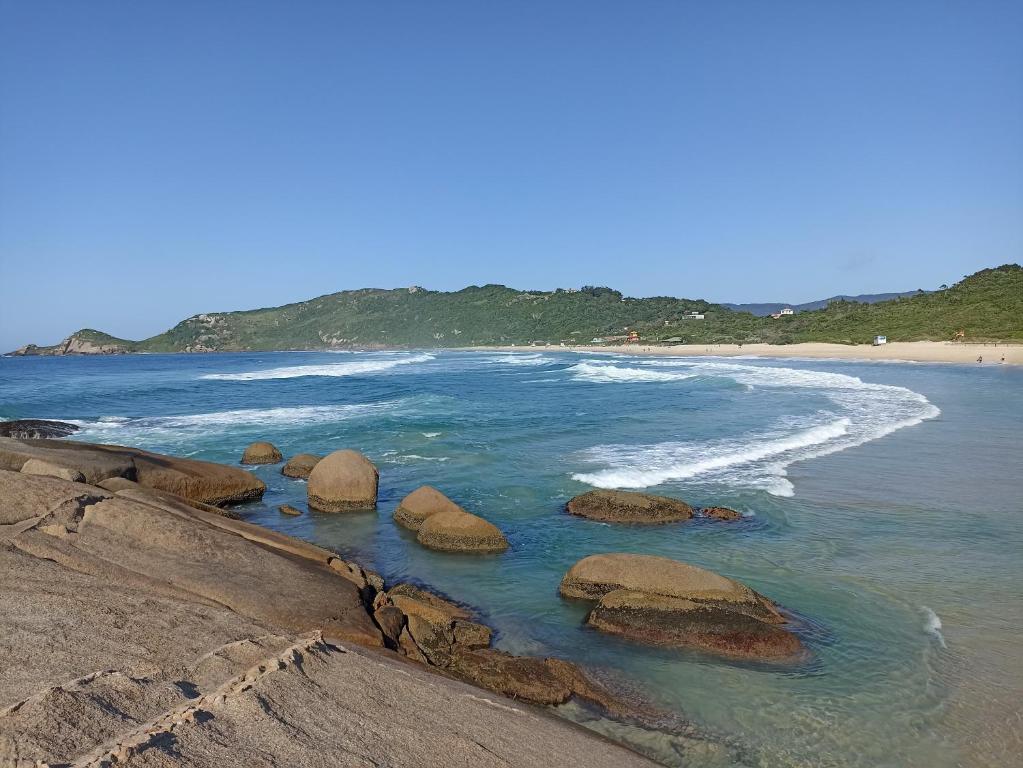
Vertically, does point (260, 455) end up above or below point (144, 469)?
below

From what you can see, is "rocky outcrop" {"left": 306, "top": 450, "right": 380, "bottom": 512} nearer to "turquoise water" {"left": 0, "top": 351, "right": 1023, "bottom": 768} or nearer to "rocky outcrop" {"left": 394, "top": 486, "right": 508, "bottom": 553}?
"turquoise water" {"left": 0, "top": 351, "right": 1023, "bottom": 768}

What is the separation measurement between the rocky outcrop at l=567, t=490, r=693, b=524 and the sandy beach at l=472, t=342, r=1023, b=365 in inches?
2094

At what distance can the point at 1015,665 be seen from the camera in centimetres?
779

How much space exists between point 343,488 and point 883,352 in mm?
67414

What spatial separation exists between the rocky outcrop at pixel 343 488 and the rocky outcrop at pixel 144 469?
1.93 meters

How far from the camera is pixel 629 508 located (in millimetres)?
14312

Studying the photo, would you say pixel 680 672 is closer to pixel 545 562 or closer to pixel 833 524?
pixel 545 562

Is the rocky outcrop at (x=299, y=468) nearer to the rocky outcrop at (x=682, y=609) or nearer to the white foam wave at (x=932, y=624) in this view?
the rocky outcrop at (x=682, y=609)

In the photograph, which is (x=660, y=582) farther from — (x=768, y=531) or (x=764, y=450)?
(x=764, y=450)

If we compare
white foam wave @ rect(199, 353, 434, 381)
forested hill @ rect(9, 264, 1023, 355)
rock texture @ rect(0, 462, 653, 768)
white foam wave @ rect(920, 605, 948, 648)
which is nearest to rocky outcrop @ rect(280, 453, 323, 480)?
rock texture @ rect(0, 462, 653, 768)

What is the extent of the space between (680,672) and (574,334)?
147m

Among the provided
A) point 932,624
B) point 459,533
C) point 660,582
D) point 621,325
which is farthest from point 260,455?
point 621,325

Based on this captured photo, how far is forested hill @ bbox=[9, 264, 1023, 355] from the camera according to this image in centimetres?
7638

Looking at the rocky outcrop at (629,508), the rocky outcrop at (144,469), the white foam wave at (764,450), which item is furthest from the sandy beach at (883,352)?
the rocky outcrop at (144,469)
